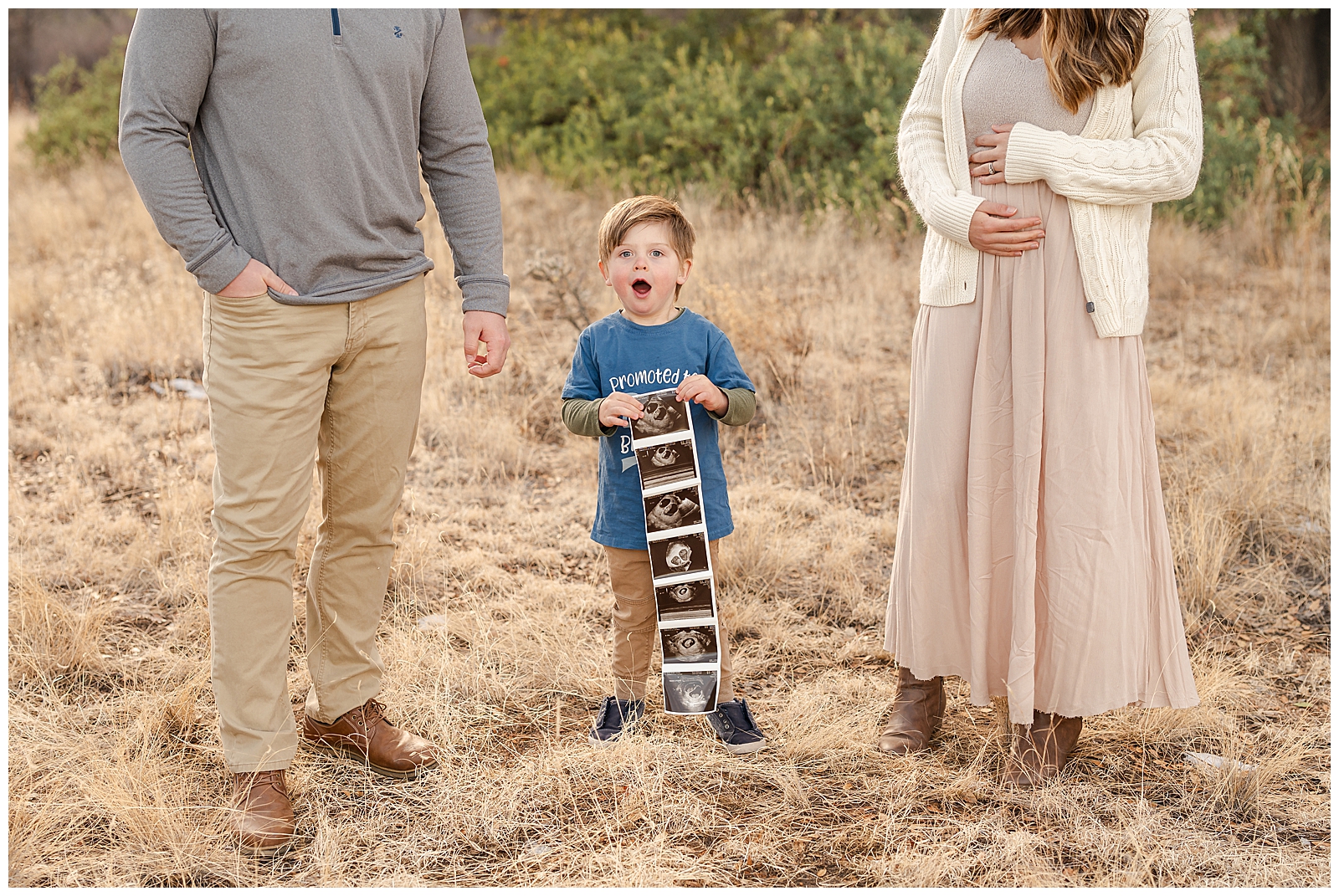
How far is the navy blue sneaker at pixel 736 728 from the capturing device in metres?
2.80

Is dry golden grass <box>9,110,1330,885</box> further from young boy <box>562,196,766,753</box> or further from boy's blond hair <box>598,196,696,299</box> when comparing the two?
boy's blond hair <box>598,196,696,299</box>

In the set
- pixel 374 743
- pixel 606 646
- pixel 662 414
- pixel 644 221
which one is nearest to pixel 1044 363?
pixel 662 414

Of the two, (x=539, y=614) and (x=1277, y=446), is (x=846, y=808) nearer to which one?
(x=539, y=614)

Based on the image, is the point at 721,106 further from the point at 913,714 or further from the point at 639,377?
the point at 913,714

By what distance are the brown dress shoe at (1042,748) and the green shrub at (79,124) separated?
1065 cm

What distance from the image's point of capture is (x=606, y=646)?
3426 millimetres

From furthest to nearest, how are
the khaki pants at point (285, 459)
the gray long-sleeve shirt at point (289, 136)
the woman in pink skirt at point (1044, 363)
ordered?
1. the woman in pink skirt at point (1044, 363)
2. the khaki pants at point (285, 459)
3. the gray long-sleeve shirt at point (289, 136)

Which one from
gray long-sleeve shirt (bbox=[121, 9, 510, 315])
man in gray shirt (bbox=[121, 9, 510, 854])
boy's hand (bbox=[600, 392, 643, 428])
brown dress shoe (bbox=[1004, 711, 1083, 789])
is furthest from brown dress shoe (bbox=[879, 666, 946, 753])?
gray long-sleeve shirt (bbox=[121, 9, 510, 315])

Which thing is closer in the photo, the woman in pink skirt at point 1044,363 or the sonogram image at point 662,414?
the woman in pink skirt at point 1044,363

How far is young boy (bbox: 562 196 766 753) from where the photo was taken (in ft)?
8.48

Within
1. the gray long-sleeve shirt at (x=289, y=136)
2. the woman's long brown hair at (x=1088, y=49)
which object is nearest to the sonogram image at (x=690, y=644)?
the gray long-sleeve shirt at (x=289, y=136)

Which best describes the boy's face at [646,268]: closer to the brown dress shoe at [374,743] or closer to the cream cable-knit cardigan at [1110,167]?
the cream cable-knit cardigan at [1110,167]

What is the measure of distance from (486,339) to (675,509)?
0.63 metres

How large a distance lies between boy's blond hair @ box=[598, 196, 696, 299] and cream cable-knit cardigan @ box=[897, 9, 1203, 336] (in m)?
0.61
